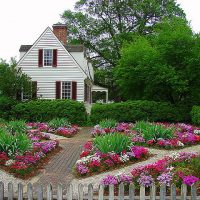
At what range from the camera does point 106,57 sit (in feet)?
157

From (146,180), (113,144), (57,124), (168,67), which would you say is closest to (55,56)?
(168,67)

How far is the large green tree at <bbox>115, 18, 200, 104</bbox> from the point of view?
2555cm

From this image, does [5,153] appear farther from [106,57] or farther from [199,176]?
[106,57]

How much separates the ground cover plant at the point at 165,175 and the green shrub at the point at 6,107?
1926 cm

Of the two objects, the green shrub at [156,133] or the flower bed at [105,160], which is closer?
the flower bed at [105,160]

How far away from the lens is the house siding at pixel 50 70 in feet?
104

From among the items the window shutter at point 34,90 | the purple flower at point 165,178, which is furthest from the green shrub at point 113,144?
the window shutter at point 34,90

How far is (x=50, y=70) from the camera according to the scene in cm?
3192

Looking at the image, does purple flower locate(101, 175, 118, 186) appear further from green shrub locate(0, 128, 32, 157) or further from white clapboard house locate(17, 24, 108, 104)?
white clapboard house locate(17, 24, 108, 104)

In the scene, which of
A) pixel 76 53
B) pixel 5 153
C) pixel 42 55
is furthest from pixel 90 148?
pixel 76 53

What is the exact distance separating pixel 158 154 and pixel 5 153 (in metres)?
4.64

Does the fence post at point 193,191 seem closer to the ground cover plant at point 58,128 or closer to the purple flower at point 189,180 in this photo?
the purple flower at point 189,180

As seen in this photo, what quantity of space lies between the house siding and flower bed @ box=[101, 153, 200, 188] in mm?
22070

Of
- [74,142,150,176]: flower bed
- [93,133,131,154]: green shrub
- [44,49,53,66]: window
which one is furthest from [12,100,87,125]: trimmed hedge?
[93,133,131,154]: green shrub
